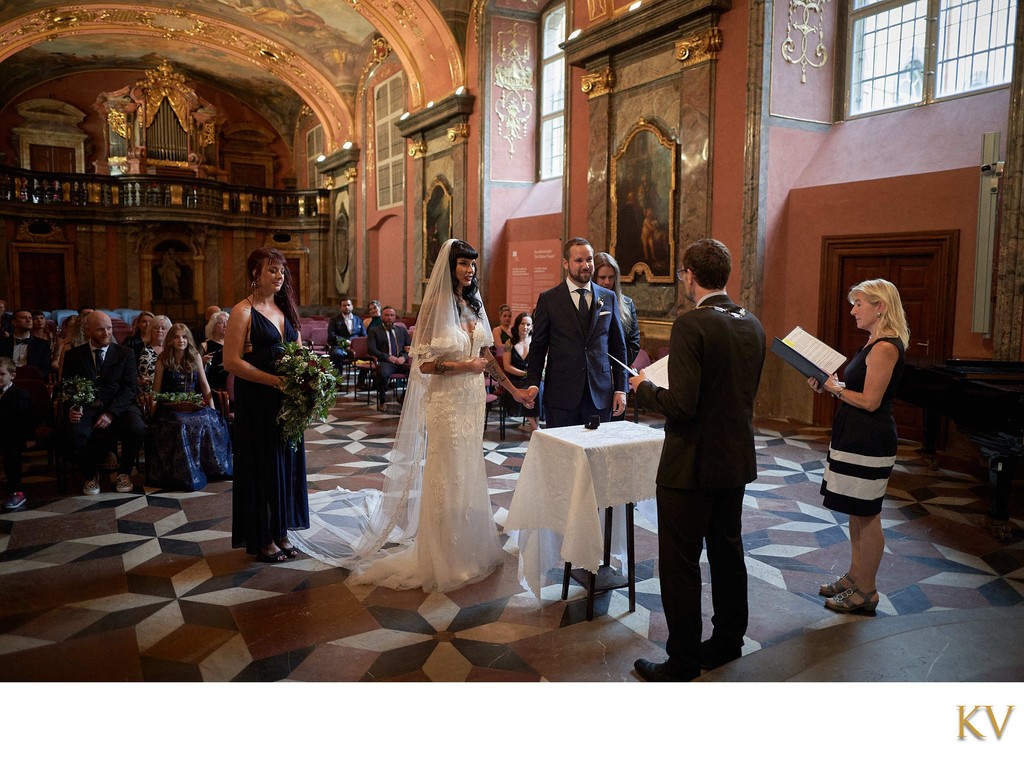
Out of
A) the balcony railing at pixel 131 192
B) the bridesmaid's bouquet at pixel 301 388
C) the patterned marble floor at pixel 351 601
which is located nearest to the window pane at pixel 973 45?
the patterned marble floor at pixel 351 601

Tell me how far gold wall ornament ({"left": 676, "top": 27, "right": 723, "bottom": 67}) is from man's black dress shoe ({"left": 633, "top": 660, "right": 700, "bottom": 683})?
26.1 ft

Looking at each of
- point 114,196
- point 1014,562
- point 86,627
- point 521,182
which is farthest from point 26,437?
point 114,196

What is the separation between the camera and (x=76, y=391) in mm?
6051

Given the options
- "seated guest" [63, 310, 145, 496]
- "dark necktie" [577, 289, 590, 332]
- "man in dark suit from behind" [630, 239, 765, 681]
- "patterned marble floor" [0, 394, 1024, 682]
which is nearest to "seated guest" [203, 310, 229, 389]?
"seated guest" [63, 310, 145, 496]

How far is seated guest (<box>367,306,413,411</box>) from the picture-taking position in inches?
413

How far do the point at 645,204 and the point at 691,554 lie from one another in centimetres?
791

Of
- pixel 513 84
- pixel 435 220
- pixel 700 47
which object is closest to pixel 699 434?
pixel 700 47

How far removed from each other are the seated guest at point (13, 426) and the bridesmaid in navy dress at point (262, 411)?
2324mm

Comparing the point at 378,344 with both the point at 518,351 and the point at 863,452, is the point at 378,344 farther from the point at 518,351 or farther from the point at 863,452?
the point at 863,452

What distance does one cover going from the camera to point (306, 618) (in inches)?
149

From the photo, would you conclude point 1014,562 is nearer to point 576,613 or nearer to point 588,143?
point 576,613

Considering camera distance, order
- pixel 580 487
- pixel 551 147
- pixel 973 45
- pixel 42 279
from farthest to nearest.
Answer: pixel 42 279, pixel 551 147, pixel 973 45, pixel 580 487

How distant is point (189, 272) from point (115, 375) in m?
18.3

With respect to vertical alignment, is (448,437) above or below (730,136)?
below
